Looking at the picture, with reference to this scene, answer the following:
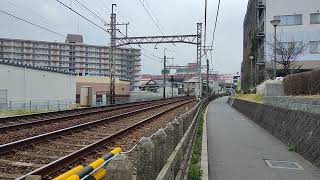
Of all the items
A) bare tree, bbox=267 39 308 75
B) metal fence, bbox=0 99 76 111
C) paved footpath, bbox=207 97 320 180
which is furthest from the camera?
bare tree, bbox=267 39 308 75

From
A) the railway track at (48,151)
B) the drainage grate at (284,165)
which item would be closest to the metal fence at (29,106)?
the railway track at (48,151)

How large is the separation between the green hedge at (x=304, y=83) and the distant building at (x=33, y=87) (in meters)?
22.8

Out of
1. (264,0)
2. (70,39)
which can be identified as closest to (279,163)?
(264,0)

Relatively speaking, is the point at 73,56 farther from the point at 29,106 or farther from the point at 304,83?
the point at 304,83

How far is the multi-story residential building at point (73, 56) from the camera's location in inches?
4026

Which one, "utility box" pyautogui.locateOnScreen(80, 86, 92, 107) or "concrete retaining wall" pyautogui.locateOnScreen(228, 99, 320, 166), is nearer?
"concrete retaining wall" pyautogui.locateOnScreen(228, 99, 320, 166)

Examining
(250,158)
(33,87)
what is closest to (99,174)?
(250,158)

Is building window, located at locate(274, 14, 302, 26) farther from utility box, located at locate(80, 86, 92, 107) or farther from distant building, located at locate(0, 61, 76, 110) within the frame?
utility box, located at locate(80, 86, 92, 107)

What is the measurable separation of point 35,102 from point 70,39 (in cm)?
8873

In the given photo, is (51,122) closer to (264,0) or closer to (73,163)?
(73,163)

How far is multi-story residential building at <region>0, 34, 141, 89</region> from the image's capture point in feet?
335

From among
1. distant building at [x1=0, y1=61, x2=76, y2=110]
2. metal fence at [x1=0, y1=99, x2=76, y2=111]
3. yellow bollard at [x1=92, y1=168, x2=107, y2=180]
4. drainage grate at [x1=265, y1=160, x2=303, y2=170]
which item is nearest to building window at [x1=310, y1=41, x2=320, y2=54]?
distant building at [x1=0, y1=61, x2=76, y2=110]

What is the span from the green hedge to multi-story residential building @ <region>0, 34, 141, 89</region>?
278 ft

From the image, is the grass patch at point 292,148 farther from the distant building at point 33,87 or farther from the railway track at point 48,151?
the distant building at point 33,87
